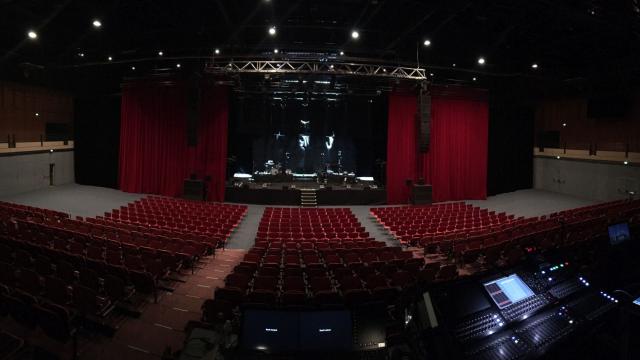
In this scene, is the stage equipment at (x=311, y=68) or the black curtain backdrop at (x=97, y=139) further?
the black curtain backdrop at (x=97, y=139)

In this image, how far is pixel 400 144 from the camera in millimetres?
20219

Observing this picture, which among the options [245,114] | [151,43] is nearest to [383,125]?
[245,114]

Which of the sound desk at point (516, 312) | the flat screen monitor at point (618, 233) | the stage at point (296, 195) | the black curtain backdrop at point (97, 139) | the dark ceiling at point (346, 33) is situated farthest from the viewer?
the black curtain backdrop at point (97, 139)

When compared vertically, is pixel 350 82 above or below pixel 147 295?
above

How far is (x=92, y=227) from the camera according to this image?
1045 cm

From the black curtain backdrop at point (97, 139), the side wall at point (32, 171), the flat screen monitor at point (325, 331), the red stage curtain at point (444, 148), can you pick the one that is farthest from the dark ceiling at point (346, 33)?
the flat screen monitor at point (325, 331)

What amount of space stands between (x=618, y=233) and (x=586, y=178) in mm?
15485

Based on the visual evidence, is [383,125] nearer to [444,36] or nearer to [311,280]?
[444,36]

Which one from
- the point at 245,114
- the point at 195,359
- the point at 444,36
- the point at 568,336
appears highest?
the point at 444,36

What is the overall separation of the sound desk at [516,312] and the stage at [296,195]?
50.4ft

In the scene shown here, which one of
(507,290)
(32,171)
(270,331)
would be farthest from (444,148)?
(32,171)

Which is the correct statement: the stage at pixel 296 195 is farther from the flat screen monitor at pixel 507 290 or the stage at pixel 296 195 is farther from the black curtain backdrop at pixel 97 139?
the flat screen monitor at pixel 507 290

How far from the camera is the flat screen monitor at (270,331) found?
2938 mm

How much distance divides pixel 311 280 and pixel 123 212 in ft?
36.7
